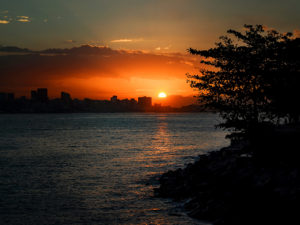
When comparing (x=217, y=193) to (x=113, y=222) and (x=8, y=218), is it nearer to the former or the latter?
(x=113, y=222)

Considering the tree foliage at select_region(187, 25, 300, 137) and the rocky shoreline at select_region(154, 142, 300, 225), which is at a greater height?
the tree foliage at select_region(187, 25, 300, 137)

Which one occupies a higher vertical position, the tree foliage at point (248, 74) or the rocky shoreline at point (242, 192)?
the tree foliage at point (248, 74)

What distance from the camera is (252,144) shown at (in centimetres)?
2167

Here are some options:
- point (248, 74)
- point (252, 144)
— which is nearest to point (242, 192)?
point (252, 144)

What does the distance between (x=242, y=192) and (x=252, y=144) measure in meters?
4.61

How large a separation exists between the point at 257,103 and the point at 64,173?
21.3 metres

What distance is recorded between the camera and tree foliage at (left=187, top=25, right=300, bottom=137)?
2866 cm

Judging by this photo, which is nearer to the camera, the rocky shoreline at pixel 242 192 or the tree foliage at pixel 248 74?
the rocky shoreline at pixel 242 192

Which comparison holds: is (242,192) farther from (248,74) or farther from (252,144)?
(248,74)

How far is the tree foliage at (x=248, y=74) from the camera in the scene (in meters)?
28.7

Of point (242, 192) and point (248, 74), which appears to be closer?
point (242, 192)

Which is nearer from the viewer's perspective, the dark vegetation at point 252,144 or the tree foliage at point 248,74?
the dark vegetation at point 252,144

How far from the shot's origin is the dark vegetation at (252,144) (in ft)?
52.2

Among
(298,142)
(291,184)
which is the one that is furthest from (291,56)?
(291,184)
